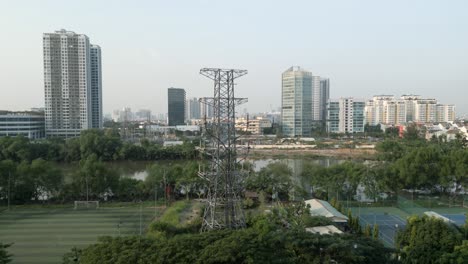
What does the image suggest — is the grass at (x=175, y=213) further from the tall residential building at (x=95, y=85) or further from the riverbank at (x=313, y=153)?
the tall residential building at (x=95, y=85)

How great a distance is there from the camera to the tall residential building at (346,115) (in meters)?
67.0

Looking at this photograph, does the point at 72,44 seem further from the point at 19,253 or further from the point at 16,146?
the point at 19,253

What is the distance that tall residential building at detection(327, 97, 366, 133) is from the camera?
67.0 m

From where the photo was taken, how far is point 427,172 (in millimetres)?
19469

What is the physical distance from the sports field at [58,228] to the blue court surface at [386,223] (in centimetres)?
775

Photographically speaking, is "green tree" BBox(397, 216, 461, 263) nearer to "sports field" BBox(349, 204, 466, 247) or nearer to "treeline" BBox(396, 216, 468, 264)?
"treeline" BBox(396, 216, 468, 264)

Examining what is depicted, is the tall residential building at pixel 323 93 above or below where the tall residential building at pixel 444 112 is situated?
above

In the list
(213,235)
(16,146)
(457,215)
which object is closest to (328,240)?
(213,235)

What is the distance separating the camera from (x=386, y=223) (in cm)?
1465

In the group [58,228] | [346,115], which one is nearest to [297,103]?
[346,115]

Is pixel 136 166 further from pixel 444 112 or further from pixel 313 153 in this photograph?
pixel 444 112

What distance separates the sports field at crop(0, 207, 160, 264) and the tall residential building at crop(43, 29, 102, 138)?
41518mm

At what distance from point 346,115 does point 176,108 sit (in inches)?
1885

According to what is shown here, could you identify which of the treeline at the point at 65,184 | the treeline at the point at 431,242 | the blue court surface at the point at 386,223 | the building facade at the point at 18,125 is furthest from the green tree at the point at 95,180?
the building facade at the point at 18,125
